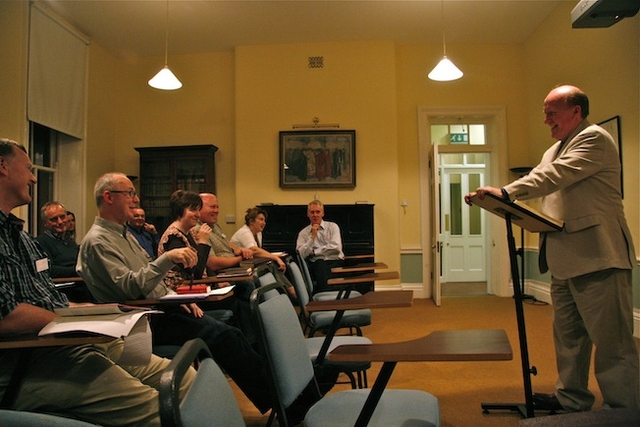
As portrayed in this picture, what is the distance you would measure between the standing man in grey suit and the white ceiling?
389 centimetres

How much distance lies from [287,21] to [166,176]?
9.11 ft

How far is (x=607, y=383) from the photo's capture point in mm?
2131

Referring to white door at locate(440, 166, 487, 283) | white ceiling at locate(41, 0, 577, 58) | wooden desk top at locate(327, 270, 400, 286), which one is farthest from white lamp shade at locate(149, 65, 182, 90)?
white door at locate(440, 166, 487, 283)

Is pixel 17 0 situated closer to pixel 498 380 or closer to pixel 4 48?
pixel 4 48

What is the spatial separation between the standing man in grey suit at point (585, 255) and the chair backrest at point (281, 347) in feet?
3.41

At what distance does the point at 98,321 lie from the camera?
4.50ft

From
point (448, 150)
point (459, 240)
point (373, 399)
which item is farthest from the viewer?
point (459, 240)

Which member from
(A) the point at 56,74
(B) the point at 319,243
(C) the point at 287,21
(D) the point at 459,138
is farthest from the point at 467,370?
(A) the point at 56,74

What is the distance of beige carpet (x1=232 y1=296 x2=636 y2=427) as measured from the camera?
2.53 m

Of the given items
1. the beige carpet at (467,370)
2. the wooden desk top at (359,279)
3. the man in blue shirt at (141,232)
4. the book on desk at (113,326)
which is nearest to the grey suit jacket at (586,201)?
the beige carpet at (467,370)

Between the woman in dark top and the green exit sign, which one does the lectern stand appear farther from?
the green exit sign

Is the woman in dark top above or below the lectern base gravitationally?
above

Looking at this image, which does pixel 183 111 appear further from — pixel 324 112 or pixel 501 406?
pixel 501 406

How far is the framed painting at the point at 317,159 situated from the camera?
644cm
